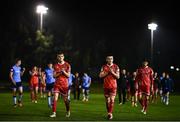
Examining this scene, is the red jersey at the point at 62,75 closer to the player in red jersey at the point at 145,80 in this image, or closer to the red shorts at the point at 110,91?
the red shorts at the point at 110,91

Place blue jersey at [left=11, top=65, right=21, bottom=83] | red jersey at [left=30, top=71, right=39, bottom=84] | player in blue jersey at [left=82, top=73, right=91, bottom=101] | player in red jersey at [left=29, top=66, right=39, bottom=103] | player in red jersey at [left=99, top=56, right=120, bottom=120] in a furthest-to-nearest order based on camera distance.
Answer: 1. player in blue jersey at [left=82, top=73, right=91, bottom=101]
2. red jersey at [left=30, top=71, right=39, bottom=84]
3. player in red jersey at [left=29, top=66, right=39, bottom=103]
4. blue jersey at [left=11, top=65, right=21, bottom=83]
5. player in red jersey at [left=99, top=56, right=120, bottom=120]

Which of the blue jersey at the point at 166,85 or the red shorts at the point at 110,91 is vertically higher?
the blue jersey at the point at 166,85

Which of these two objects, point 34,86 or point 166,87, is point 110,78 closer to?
point 34,86

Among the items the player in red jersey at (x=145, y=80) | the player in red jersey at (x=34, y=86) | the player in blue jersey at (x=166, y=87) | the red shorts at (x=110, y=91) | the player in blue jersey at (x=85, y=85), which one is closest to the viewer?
the red shorts at (x=110, y=91)

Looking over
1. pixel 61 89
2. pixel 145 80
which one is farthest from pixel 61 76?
pixel 145 80

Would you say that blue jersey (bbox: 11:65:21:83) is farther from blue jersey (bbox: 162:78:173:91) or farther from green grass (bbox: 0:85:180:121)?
blue jersey (bbox: 162:78:173:91)

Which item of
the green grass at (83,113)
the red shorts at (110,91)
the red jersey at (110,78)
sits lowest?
the green grass at (83,113)

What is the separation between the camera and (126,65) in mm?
97125

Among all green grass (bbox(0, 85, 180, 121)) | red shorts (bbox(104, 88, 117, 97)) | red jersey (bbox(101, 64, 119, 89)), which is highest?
red jersey (bbox(101, 64, 119, 89))

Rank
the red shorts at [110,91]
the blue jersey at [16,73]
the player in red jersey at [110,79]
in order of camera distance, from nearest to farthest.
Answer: the player in red jersey at [110,79] < the red shorts at [110,91] < the blue jersey at [16,73]

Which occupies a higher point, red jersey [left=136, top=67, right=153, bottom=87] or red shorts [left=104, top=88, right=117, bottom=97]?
red jersey [left=136, top=67, right=153, bottom=87]

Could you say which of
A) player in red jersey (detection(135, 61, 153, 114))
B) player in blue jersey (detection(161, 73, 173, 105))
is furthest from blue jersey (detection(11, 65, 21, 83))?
player in blue jersey (detection(161, 73, 173, 105))

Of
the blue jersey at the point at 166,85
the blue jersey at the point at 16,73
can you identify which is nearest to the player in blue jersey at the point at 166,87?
the blue jersey at the point at 166,85

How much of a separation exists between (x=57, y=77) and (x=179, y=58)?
3937 inches
